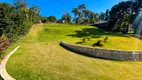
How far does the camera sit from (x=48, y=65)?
34.7 ft

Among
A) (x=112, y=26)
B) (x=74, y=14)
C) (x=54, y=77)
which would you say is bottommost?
(x=54, y=77)

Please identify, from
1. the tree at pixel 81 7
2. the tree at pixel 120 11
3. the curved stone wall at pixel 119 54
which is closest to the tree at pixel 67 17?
the tree at pixel 81 7

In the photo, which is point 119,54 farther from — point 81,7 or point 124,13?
point 81,7

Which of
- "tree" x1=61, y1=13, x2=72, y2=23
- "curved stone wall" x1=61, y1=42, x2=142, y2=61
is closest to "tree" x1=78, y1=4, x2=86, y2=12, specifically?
"tree" x1=61, y1=13, x2=72, y2=23

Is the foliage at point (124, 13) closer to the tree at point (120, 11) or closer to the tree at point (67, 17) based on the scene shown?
the tree at point (120, 11)

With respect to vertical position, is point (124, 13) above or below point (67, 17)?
below

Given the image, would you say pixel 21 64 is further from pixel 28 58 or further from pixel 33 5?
pixel 33 5

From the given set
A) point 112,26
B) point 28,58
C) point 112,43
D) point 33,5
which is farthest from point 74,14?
point 28,58

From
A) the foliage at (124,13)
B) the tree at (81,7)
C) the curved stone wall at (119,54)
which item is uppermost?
the tree at (81,7)

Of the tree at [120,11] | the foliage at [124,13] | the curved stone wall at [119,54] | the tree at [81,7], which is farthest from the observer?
the tree at [81,7]

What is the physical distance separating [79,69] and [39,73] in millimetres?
2637

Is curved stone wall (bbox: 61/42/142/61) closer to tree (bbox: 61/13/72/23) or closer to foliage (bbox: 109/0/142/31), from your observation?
foliage (bbox: 109/0/142/31)

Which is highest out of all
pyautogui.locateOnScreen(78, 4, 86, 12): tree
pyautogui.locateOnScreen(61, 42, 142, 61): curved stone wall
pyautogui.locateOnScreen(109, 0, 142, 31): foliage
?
pyautogui.locateOnScreen(78, 4, 86, 12): tree

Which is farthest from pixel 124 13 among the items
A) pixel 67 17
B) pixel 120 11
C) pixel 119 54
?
pixel 67 17
